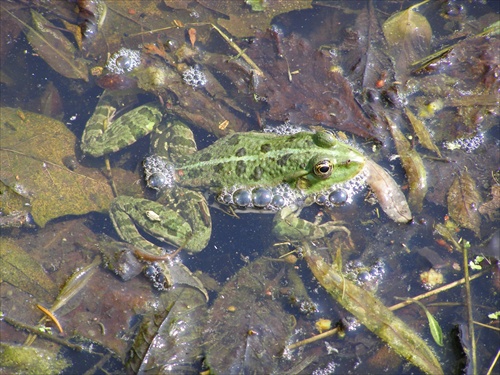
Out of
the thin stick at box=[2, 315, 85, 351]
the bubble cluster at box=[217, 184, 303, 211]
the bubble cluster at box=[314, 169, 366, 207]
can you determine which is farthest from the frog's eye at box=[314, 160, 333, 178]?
the thin stick at box=[2, 315, 85, 351]

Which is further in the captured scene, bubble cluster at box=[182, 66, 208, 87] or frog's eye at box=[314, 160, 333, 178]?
bubble cluster at box=[182, 66, 208, 87]

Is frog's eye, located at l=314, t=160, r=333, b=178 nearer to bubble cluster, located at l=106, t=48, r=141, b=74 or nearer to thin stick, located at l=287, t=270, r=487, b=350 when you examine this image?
thin stick, located at l=287, t=270, r=487, b=350

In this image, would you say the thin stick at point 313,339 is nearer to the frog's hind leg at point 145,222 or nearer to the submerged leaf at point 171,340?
the submerged leaf at point 171,340

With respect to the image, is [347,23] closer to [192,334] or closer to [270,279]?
[270,279]

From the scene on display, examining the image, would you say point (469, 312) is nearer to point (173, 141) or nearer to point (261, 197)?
point (261, 197)

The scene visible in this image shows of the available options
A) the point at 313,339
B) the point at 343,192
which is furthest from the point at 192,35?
the point at 313,339

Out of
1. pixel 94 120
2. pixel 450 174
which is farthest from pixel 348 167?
pixel 94 120

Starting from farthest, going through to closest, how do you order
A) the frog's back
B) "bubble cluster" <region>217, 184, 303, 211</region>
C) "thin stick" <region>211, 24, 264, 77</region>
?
"thin stick" <region>211, 24, 264, 77</region> → "bubble cluster" <region>217, 184, 303, 211</region> → the frog's back
